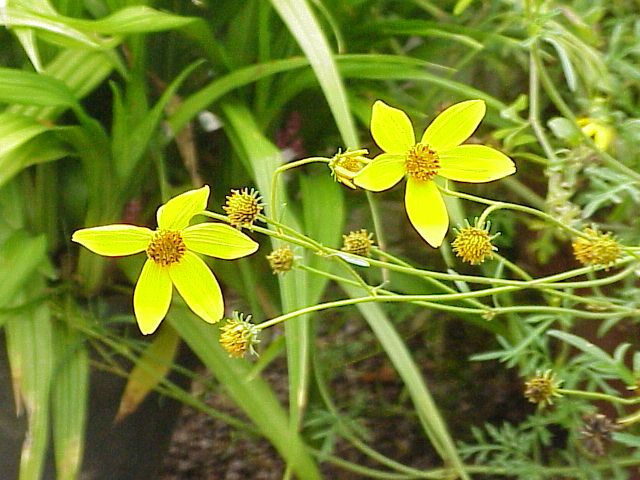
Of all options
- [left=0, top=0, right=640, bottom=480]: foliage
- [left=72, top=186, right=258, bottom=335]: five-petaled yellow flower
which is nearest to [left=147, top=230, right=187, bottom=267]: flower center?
[left=72, top=186, right=258, bottom=335]: five-petaled yellow flower

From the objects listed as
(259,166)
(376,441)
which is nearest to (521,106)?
(259,166)

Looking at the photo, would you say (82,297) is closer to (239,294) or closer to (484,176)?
(239,294)

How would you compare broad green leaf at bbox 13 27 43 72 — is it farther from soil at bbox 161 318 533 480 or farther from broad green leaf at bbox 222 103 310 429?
soil at bbox 161 318 533 480

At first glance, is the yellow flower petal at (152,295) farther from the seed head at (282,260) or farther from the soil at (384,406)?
the soil at (384,406)

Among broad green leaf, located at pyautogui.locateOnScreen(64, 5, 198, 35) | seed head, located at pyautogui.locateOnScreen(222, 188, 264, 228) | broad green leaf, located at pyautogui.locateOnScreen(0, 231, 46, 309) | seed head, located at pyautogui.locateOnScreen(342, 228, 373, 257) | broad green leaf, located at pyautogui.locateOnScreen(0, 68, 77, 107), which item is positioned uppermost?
broad green leaf, located at pyautogui.locateOnScreen(64, 5, 198, 35)

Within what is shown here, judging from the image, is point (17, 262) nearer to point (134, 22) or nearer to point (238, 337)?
point (134, 22)

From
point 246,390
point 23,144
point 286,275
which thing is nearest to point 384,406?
point 246,390
